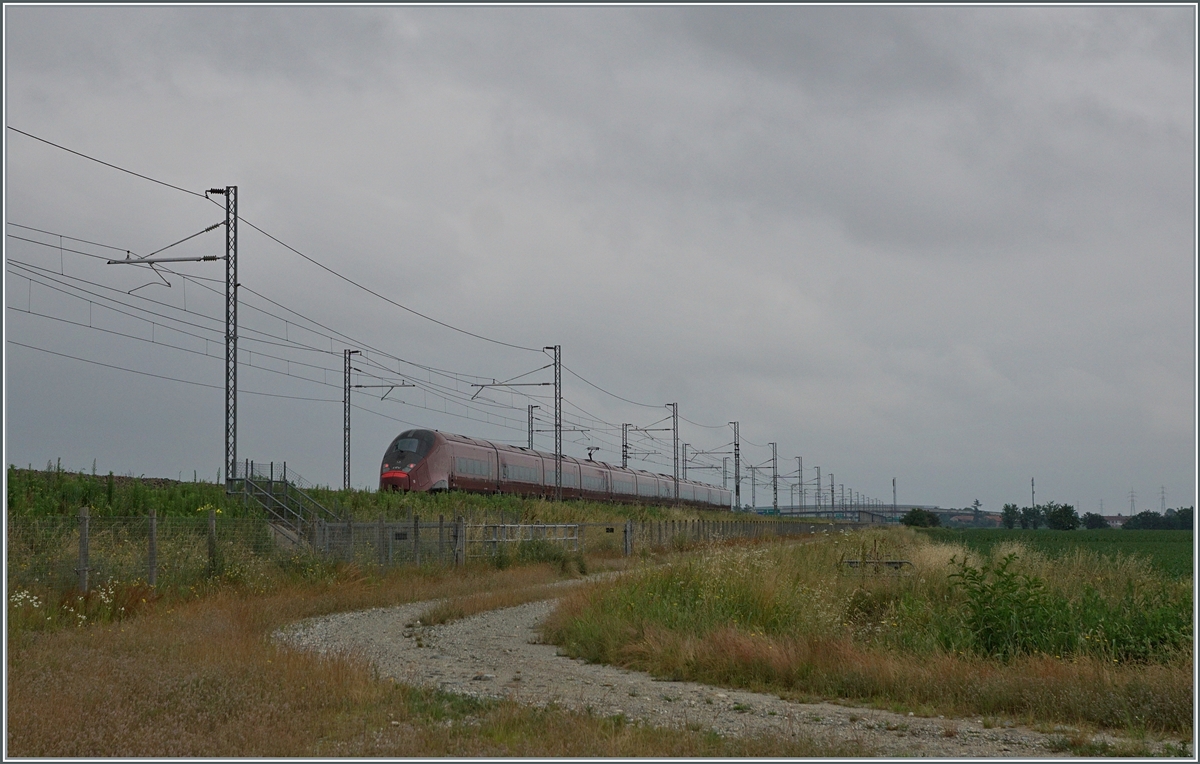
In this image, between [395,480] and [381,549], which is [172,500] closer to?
[381,549]

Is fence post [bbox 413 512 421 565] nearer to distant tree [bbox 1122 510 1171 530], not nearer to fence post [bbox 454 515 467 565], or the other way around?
fence post [bbox 454 515 467 565]

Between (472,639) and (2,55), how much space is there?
408 inches

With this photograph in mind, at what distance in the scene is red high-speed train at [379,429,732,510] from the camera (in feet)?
144

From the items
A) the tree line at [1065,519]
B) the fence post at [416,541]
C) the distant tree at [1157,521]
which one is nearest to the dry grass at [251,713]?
the fence post at [416,541]

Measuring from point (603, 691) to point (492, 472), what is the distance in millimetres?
38389

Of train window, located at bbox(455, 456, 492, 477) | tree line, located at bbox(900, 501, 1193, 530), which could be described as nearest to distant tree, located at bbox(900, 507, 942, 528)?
tree line, located at bbox(900, 501, 1193, 530)

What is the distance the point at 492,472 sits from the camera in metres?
49.7

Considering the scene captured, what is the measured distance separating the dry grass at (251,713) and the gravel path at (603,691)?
0.79 meters

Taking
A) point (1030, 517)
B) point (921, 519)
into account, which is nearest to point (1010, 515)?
point (1030, 517)

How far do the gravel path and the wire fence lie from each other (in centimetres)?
338

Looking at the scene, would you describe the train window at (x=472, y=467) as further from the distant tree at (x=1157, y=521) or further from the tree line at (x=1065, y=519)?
the distant tree at (x=1157, y=521)

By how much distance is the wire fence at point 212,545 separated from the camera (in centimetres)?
1684

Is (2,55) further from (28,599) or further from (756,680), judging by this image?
(756,680)

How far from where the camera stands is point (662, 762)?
738 cm
